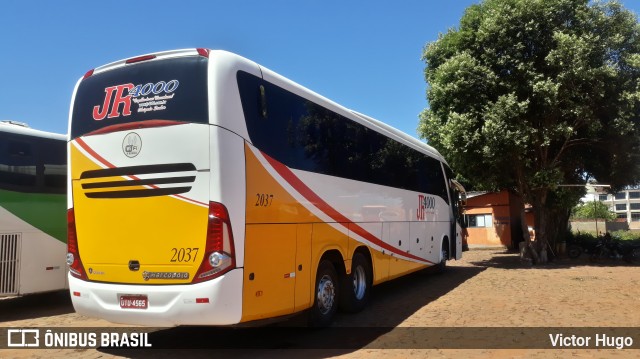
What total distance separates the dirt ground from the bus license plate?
0.91m

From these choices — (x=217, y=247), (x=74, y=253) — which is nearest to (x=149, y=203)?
(x=217, y=247)

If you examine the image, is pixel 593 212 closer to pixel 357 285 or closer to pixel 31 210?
pixel 357 285

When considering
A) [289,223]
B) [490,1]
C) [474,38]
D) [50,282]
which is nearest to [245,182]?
[289,223]

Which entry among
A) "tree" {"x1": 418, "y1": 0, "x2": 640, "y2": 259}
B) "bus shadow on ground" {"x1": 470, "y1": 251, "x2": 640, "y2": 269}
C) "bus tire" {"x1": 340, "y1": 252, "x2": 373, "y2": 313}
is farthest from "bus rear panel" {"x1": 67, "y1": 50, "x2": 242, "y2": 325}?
"bus shadow on ground" {"x1": 470, "y1": 251, "x2": 640, "y2": 269}

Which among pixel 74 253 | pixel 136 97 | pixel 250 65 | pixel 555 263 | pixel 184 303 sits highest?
pixel 250 65

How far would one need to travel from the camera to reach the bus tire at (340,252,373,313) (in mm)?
8242

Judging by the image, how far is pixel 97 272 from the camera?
234 inches

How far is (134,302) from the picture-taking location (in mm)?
5598

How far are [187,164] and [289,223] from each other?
1651mm

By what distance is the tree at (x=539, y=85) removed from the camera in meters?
15.8

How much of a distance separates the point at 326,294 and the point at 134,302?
3.02 m

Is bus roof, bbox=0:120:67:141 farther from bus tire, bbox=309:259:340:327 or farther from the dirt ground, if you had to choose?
bus tire, bbox=309:259:340:327

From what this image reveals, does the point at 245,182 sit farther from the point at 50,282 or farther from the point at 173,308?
the point at 50,282

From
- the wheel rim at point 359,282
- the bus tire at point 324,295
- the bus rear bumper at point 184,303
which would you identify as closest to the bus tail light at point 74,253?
the bus rear bumper at point 184,303
